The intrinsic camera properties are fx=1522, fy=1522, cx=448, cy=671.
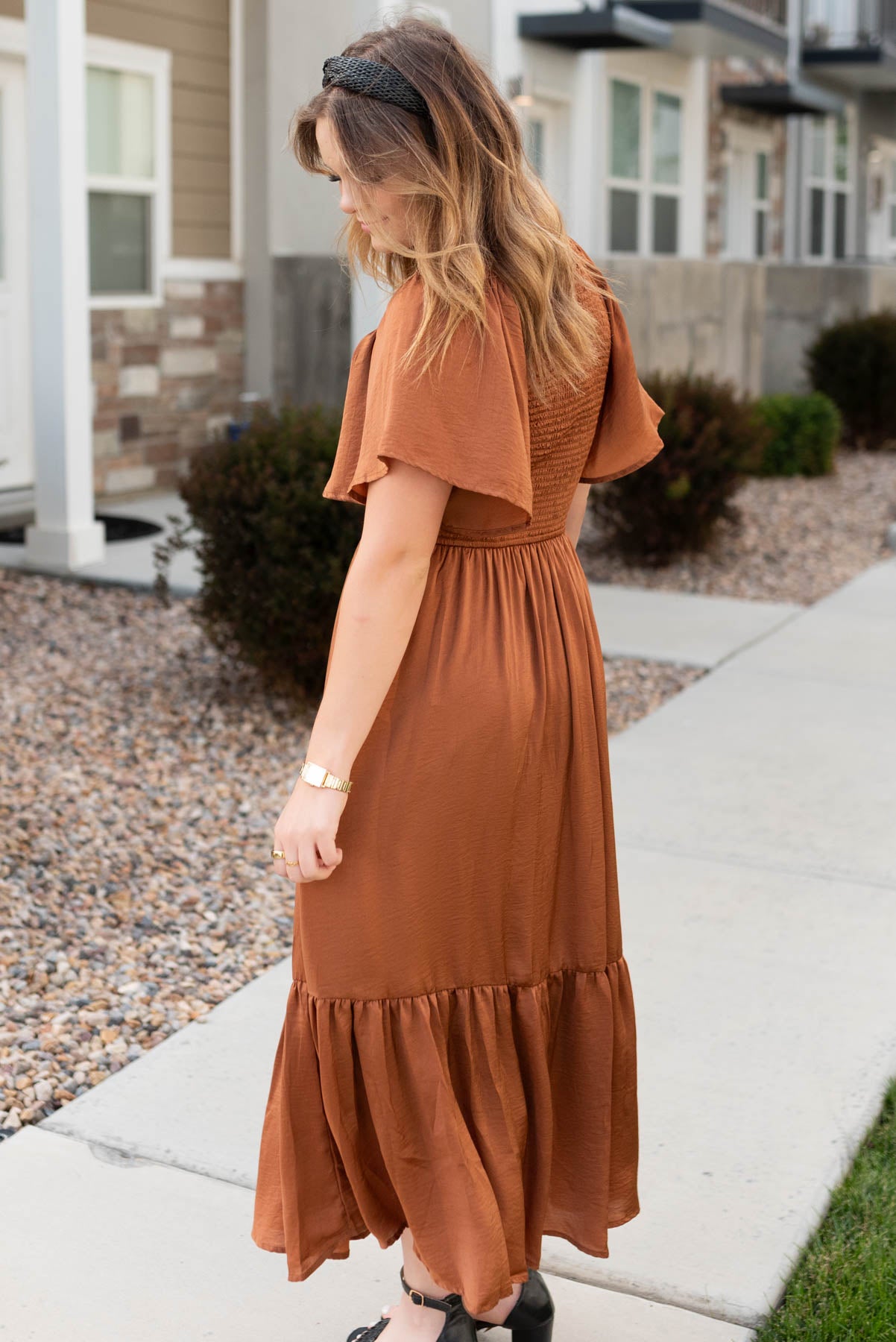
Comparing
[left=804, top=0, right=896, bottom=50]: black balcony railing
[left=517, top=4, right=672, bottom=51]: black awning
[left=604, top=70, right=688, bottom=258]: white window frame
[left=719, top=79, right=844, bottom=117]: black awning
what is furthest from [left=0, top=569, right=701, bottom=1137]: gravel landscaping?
[left=804, top=0, right=896, bottom=50]: black balcony railing

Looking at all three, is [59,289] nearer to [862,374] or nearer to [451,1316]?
[451,1316]

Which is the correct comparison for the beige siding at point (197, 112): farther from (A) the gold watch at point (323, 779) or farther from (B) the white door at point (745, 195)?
(A) the gold watch at point (323, 779)

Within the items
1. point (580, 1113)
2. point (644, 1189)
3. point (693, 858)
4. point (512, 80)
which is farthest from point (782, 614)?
point (512, 80)

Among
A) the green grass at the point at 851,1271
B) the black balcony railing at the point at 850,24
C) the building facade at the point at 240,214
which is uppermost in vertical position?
the black balcony railing at the point at 850,24

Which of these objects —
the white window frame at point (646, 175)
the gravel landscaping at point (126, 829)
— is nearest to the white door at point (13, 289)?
the gravel landscaping at point (126, 829)

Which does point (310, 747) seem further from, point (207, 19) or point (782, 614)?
point (207, 19)

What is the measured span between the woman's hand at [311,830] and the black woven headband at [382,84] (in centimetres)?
79

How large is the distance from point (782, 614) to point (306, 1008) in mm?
5622


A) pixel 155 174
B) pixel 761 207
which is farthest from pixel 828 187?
pixel 155 174

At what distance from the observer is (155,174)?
9438mm

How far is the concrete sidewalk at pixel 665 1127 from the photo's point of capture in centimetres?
232

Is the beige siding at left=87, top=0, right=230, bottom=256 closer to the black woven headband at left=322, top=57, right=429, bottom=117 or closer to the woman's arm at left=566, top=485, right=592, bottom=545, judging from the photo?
the woman's arm at left=566, top=485, right=592, bottom=545

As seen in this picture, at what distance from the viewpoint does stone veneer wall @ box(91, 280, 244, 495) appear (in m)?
9.21

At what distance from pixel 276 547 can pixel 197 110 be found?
5.67 m
